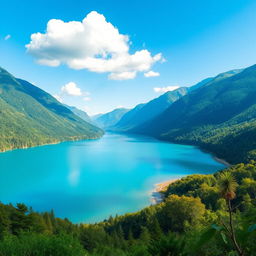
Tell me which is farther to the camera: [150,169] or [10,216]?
[150,169]

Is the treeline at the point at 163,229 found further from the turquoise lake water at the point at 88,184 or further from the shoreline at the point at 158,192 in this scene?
the turquoise lake water at the point at 88,184

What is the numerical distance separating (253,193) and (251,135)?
11018cm

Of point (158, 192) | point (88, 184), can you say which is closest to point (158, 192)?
point (158, 192)

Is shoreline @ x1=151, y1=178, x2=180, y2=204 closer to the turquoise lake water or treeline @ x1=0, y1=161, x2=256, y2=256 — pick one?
the turquoise lake water

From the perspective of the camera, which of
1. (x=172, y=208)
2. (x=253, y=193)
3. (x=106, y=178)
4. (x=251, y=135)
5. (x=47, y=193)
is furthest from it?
(x=251, y=135)

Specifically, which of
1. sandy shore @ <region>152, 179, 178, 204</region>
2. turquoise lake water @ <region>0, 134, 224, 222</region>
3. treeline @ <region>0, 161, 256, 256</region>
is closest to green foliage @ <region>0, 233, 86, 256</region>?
treeline @ <region>0, 161, 256, 256</region>

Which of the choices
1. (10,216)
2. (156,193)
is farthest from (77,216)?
(156,193)

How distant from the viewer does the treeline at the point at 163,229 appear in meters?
6.84

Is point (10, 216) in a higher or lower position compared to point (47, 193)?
higher

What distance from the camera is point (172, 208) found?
4856cm

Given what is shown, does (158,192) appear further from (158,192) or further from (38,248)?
(38,248)

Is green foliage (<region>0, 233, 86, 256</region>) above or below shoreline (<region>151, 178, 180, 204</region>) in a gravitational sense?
above

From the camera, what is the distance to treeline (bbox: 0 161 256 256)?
6.84 meters

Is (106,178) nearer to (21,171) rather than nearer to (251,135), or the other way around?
(21,171)
